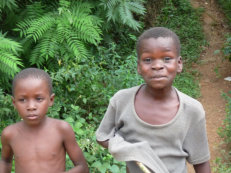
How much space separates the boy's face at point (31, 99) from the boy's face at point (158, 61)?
0.74 meters

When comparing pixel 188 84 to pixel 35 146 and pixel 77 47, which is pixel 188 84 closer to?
pixel 77 47

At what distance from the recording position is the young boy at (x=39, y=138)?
7.43 ft

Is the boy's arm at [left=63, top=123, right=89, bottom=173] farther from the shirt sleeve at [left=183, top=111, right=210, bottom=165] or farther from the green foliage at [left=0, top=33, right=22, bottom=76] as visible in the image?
the green foliage at [left=0, top=33, right=22, bottom=76]

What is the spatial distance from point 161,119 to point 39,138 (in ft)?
2.99

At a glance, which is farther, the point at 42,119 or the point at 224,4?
the point at 224,4

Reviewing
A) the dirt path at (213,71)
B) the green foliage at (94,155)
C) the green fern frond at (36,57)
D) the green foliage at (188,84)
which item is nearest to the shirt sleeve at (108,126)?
the green foliage at (94,155)

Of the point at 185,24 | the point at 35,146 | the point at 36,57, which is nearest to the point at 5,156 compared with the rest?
the point at 35,146

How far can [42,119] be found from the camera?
2.39 metres

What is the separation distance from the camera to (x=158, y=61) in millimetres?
1896

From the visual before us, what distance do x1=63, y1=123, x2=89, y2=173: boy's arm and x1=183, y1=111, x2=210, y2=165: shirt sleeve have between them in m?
0.83

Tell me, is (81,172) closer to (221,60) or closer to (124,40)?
(124,40)

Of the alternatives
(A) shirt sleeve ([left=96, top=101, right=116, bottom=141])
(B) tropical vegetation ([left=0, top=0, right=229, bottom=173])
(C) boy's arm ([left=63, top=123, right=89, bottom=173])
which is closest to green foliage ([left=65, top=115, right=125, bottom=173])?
(B) tropical vegetation ([left=0, top=0, right=229, bottom=173])

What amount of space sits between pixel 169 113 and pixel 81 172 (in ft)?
2.84

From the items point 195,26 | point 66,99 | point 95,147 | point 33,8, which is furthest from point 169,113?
point 195,26
